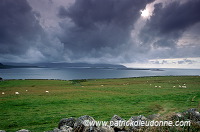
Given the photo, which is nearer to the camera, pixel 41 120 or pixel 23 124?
pixel 23 124

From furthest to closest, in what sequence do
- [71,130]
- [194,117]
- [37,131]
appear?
1. [37,131]
2. [194,117]
3. [71,130]

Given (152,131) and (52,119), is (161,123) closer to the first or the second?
(152,131)

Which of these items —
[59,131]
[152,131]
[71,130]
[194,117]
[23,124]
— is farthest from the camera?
[23,124]

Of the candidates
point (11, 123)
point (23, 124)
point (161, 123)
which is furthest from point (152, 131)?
point (11, 123)

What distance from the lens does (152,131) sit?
→ 23.5 ft

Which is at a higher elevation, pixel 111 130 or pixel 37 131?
pixel 111 130

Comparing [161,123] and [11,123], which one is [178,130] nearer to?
[161,123]

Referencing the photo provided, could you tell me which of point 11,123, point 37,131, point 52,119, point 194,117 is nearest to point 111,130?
point 194,117

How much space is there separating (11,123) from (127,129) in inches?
550

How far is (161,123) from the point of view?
8.09m

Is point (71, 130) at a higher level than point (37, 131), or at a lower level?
higher

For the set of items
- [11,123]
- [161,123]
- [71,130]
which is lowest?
[11,123]

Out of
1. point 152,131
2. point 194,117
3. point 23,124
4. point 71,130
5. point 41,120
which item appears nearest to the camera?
point 152,131

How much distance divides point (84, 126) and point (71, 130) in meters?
1.02
